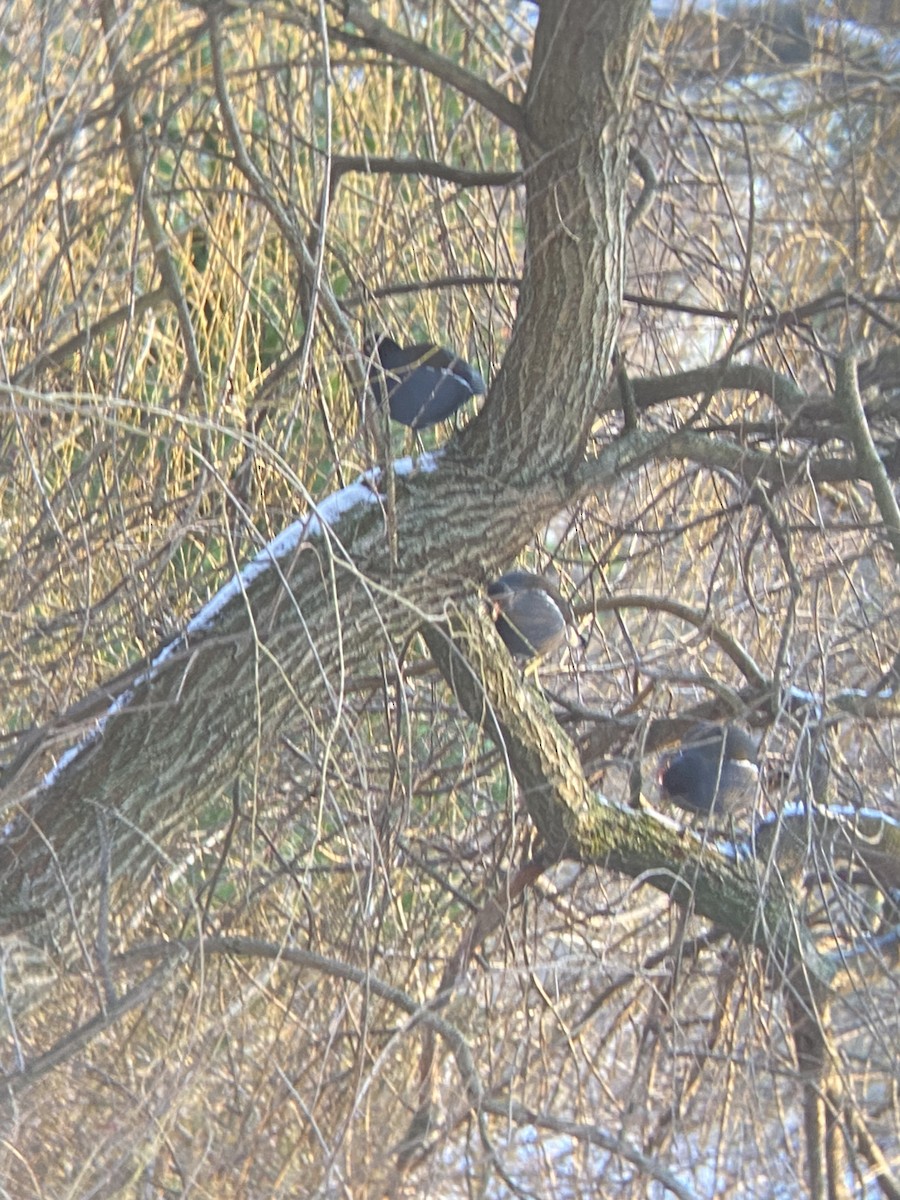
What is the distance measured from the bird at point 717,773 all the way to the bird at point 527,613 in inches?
12.6

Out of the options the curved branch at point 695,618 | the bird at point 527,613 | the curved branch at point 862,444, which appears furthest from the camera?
the curved branch at point 695,618

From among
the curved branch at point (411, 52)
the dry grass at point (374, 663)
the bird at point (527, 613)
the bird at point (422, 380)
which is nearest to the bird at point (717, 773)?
the dry grass at point (374, 663)

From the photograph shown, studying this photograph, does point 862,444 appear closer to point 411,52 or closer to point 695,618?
point 695,618

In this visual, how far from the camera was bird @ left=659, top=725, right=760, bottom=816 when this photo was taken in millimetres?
1968

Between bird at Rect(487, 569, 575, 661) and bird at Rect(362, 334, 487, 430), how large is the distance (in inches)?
12.2

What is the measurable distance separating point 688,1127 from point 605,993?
0.29 m

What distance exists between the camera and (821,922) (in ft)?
7.69

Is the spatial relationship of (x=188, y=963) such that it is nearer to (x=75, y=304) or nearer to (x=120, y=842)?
(x=120, y=842)

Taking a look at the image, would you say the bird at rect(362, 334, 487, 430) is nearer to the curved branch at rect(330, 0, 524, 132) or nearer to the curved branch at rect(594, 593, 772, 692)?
the curved branch at rect(330, 0, 524, 132)

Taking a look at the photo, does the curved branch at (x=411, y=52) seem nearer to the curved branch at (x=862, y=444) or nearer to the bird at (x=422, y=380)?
the bird at (x=422, y=380)

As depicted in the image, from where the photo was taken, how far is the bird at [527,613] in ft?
6.23

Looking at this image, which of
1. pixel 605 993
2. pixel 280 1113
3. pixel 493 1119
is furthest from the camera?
pixel 493 1119

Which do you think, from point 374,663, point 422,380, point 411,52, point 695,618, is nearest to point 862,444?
point 695,618

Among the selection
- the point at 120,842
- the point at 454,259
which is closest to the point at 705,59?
the point at 454,259
